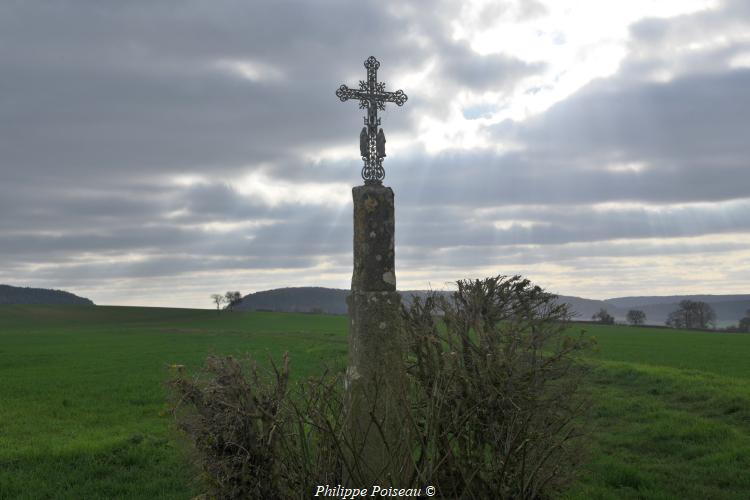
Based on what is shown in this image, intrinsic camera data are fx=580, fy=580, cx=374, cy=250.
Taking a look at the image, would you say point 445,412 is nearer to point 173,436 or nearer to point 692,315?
point 173,436

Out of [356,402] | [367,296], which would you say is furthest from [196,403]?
[367,296]

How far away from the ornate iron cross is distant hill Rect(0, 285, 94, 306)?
480ft

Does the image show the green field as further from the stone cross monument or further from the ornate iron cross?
the ornate iron cross

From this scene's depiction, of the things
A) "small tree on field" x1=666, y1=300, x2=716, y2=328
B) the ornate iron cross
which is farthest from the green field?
"small tree on field" x1=666, y1=300, x2=716, y2=328

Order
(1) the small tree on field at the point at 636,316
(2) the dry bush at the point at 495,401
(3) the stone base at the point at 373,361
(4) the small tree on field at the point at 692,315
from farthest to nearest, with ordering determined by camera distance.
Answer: (1) the small tree on field at the point at 636,316 < (4) the small tree on field at the point at 692,315 < (3) the stone base at the point at 373,361 < (2) the dry bush at the point at 495,401

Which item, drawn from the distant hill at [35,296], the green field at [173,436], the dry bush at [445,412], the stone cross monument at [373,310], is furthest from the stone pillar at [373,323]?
the distant hill at [35,296]

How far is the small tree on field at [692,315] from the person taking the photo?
8281 centimetres

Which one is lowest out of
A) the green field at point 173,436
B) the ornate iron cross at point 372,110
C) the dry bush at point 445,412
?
the green field at point 173,436

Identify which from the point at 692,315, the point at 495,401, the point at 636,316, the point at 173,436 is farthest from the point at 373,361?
the point at 636,316

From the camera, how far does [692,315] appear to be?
83000 millimetres

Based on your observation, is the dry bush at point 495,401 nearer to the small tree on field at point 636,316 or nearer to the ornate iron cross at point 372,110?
the ornate iron cross at point 372,110

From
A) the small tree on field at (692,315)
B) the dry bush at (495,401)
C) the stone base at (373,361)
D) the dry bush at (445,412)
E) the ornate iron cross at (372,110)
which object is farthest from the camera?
the small tree on field at (692,315)

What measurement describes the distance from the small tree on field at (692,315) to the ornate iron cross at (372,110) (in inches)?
3424

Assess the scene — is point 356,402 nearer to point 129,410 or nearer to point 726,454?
point 726,454
